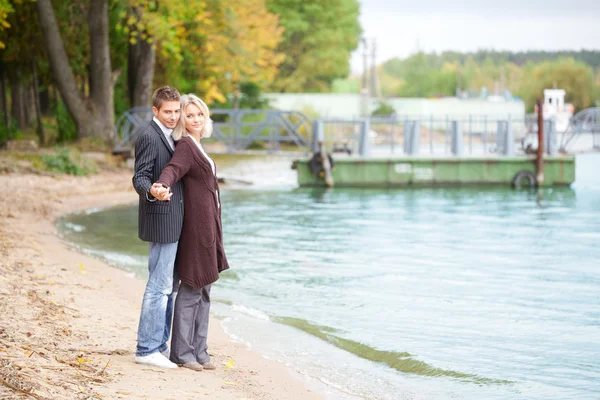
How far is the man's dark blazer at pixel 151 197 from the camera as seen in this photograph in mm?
6605

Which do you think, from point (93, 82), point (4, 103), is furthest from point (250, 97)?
point (93, 82)

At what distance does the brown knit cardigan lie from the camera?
6652 millimetres

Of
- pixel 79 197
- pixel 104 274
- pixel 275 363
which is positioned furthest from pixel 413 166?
pixel 275 363

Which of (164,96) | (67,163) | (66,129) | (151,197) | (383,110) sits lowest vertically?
(67,163)

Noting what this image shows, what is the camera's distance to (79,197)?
77.5ft

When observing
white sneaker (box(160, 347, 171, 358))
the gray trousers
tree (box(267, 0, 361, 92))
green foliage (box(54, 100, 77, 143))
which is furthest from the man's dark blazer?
tree (box(267, 0, 361, 92))

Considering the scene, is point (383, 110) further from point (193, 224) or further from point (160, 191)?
point (160, 191)

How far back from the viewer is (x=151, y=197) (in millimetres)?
Result: 6574

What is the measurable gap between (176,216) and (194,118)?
72 centimetres

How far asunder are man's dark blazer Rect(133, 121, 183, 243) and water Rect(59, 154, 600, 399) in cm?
195

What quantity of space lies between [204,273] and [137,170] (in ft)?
2.95

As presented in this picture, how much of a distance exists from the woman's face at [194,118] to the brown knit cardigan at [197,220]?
0.09 meters

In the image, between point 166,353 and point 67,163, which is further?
point 67,163

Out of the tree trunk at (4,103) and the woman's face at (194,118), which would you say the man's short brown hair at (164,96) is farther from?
the tree trunk at (4,103)
